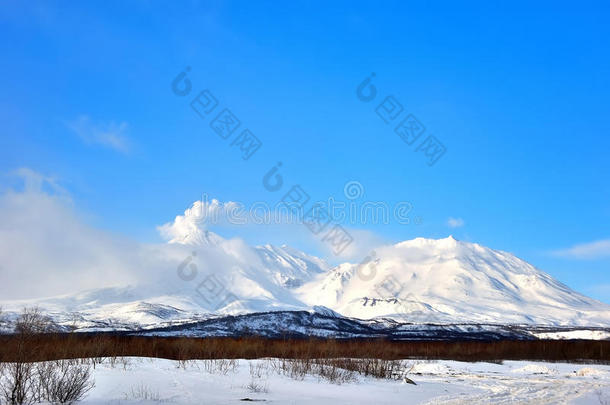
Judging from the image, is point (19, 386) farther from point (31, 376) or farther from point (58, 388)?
point (58, 388)

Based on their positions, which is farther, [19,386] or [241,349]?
[241,349]

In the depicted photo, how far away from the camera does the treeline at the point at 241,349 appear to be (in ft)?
56.0

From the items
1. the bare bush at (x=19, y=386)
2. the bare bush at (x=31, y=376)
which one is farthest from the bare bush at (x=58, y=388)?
the bare bush at (x=19, y=386)

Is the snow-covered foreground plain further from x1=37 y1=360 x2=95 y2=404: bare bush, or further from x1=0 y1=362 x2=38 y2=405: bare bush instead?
x1=0 y1=362 x2=38 y2=405: bare bush

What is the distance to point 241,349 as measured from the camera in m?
48.6

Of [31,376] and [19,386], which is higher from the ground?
[31,376]

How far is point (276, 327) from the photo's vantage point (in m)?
164

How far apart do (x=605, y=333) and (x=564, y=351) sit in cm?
11819

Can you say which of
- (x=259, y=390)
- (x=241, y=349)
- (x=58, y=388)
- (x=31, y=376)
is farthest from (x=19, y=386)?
(x=241, y=349)

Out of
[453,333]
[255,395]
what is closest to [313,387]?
[255,395]

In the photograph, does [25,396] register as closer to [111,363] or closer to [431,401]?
[111,363]

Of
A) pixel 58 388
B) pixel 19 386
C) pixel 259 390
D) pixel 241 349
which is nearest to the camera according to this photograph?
pixel 19 386

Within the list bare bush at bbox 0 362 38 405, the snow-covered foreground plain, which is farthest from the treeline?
the snow-covered foreground plain

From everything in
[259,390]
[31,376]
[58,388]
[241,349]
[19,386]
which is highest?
[31,376]
